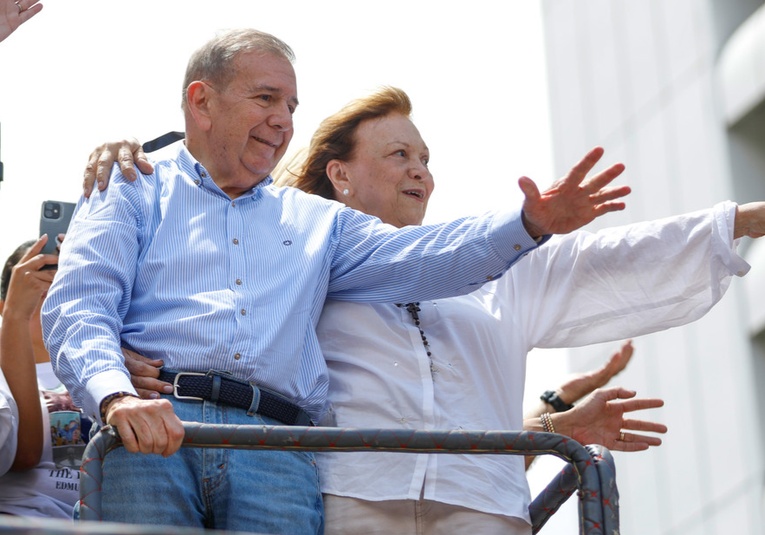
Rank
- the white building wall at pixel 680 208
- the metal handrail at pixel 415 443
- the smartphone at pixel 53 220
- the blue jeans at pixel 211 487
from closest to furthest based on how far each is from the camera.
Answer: the metal handrail at pixel 415 443
the blue jeans at pixel 211 487
the smartphone at pixel 53 220
the white building wall at pixel 680 208

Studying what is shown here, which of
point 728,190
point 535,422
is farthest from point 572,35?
point 535,422

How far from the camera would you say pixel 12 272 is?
15.5ft

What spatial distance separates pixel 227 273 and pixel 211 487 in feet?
2.12

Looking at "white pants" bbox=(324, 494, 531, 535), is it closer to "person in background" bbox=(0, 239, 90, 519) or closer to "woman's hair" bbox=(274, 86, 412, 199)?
"person in background" bbox=(0, 239, 90, 519)

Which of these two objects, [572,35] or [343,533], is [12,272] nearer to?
[343,533]

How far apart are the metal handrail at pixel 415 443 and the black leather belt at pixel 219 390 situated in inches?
15.6

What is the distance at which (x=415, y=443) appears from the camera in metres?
3.16

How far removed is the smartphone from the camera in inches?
185

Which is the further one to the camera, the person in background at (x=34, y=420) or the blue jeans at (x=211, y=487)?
the person in background at (x=34, y=420)

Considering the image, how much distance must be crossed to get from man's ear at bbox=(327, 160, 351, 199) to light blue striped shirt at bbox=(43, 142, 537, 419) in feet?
1.72

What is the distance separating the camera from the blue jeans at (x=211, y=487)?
3.41m

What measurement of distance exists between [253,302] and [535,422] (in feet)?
4.61

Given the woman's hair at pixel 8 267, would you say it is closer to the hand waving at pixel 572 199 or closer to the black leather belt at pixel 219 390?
the black leather belt at pixel 219 390

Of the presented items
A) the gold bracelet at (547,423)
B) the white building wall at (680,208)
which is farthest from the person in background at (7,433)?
the white building wall at (680,208)
